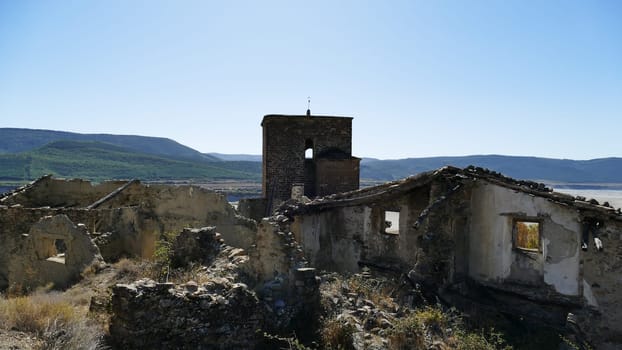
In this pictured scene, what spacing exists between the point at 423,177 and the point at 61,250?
41.6 feet

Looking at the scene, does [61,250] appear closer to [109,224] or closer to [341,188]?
[109,224]

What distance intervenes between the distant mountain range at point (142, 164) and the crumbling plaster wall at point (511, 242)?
74.0 metres

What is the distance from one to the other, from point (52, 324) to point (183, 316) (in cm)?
192

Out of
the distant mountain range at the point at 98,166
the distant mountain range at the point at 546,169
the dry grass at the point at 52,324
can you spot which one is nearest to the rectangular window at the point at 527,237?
the dry grass at the point at 52,324

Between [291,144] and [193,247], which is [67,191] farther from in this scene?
[193,247]

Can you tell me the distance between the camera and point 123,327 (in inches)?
302

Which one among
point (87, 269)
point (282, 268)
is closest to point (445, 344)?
point (282, 268)

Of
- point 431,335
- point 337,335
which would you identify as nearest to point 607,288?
point 431,335

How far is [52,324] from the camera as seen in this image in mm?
7523

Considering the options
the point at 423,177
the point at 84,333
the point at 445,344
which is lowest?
the point at 445,344

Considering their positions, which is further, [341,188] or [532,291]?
[341,188]

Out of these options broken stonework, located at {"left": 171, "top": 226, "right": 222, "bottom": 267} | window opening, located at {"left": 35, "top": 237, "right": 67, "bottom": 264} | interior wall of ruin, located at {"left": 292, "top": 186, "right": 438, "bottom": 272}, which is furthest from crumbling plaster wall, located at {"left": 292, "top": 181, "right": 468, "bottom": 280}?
window opening, located at {"left": 35, "top": 237, "right": 67, "bottom": 264}

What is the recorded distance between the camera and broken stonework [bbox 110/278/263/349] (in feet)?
25.1

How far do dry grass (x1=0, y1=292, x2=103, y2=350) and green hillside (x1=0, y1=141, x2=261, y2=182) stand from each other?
3574 inches
